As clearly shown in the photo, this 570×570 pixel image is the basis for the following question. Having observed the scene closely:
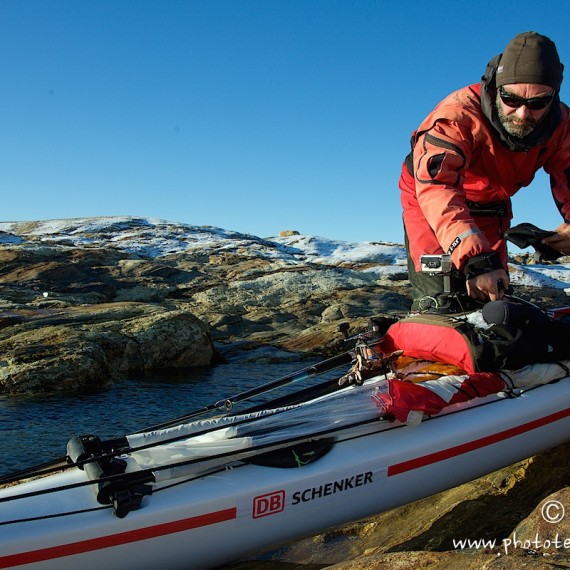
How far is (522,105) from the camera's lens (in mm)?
4383

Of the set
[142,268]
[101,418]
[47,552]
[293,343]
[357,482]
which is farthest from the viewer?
[142,268]

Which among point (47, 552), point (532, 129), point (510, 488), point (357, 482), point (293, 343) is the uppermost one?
point (532, 129)

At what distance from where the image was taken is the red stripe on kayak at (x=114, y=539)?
291 cm

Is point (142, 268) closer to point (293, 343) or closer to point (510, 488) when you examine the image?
point (293, 343)

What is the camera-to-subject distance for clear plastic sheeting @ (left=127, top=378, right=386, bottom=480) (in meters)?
3.52

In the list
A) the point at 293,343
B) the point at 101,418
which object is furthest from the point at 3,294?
the point at 101,418

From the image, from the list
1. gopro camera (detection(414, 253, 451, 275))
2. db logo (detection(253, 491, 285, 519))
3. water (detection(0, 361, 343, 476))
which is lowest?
water (detection(0, 361, 343, 476))

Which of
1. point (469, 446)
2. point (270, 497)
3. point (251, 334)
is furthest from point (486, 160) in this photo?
point (251, 334)

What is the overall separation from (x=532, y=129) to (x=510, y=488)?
2.77m

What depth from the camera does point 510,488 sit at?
4285 millimetres

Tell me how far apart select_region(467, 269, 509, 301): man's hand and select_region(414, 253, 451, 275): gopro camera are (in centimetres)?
24
